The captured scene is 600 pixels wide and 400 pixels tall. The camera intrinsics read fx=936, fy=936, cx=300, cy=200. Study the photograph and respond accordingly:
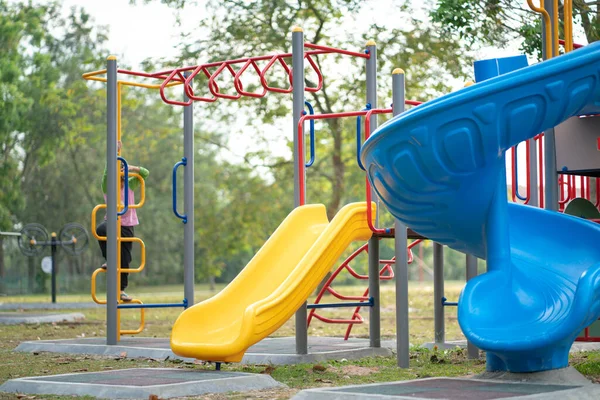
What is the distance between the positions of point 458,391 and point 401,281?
2.48 m

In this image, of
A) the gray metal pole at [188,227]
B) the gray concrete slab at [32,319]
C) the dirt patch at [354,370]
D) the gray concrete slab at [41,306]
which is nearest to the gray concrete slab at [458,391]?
the dirt patch at [354,370]

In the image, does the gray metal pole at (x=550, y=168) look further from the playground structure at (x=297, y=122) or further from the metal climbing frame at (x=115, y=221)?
the metal climbing frame at (x=115, y=221)

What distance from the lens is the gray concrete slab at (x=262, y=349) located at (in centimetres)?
815

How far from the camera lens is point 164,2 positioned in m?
22.6

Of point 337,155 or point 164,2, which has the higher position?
point 164,2

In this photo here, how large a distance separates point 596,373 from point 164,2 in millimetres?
17893

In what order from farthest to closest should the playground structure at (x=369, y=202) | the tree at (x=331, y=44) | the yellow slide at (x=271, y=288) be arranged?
the tree at (x=331, y=44), the yellow slide at (x=271, y=288), the playground structure at (x=369, y=202)

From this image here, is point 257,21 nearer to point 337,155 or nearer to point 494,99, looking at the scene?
point 337,155

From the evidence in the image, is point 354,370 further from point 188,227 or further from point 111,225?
point 111,225

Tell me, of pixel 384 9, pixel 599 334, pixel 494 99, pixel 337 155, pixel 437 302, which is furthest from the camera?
pixel 337 155

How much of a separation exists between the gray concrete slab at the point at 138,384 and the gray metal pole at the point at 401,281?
155 centimetres

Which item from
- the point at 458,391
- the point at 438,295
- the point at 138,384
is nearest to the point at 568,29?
the point at 458,391

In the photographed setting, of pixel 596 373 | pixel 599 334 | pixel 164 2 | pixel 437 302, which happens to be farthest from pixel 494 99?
pixel 164 2

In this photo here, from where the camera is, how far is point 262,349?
29.2 ft
